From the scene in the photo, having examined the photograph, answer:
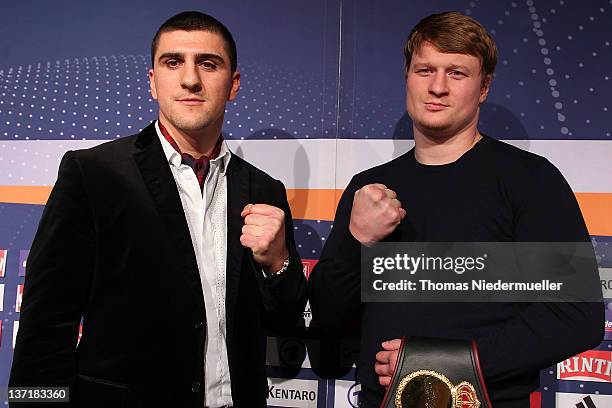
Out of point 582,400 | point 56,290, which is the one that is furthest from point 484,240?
point 56,290

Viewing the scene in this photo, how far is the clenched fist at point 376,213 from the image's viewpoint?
4.83ft

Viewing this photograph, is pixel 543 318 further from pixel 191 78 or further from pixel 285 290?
pixel 191 78

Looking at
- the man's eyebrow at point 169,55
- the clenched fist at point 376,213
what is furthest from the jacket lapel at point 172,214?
the clenched fist at point 376,213

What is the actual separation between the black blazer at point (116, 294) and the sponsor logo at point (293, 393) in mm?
482

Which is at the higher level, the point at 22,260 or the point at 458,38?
the point at 458,38

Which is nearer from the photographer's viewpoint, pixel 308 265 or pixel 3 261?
pixel 308 265

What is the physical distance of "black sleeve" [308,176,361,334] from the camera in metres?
1.55

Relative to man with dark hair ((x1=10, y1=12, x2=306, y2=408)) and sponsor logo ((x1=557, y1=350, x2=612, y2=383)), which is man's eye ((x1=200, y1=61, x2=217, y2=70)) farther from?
sponsor logo ((x1=557, y1=350, x2=612, y2=383))

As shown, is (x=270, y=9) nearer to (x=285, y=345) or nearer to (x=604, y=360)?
(x=285, y=345)

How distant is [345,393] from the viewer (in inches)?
79.7

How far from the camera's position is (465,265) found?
1.59 metres

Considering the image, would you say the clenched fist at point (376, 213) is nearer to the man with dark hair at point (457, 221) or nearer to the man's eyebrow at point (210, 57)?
the man with dark hair at point (457, 221)

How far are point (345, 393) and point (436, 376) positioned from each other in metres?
0.66

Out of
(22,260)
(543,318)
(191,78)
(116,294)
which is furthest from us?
(22,260)
